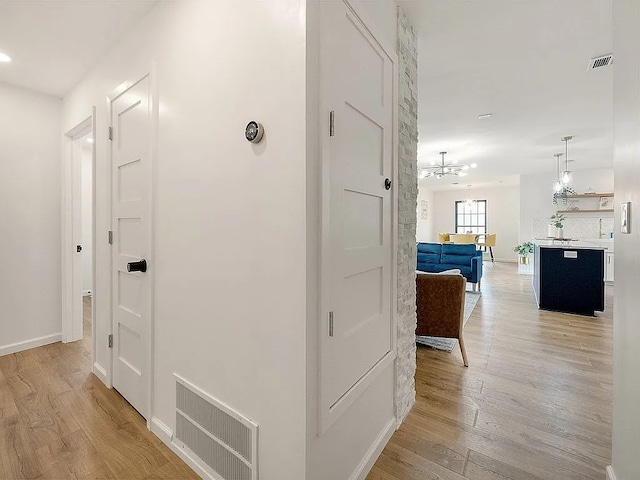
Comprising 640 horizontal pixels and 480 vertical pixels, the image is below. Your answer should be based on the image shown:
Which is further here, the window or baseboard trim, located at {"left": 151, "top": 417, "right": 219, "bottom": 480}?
the window

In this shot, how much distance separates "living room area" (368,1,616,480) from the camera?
1.73 m

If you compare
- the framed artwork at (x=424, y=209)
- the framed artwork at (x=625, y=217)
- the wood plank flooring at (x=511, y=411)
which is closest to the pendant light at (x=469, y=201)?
the framed artwork at (x=424, y=209)

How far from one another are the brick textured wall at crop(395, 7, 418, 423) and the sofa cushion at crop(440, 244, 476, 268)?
4147 mm

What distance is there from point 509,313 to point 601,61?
3.13m

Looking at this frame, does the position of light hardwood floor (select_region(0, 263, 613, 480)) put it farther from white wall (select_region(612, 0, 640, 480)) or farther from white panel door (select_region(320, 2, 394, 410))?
white panel door (select_region(320, 2, 394, 410))

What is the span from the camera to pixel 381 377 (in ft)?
5.65

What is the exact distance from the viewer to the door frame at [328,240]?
3.85 feet

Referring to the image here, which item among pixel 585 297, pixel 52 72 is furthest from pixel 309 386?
pixel 585 297

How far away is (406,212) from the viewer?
2.03 m

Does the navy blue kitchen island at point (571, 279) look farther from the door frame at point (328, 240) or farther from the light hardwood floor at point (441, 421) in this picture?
the door frame at point (328, 240)

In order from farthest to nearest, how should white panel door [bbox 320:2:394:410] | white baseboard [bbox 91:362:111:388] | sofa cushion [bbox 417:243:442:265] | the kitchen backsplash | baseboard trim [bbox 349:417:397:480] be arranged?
1. the kitchen backsplash
2. sofa cushion [bbox 417:243:442:265]
3. white baseboard [bbox 91:362:111:388]
4. baseboard trim [bbox 349:417:397:480]
5. white panel door [bbox 320:2:394:410]

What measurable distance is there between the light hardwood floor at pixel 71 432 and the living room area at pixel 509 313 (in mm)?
1210

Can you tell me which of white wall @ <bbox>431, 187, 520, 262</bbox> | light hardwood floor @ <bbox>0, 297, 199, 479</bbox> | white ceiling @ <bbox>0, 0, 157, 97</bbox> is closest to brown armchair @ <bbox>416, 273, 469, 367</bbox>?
light hardwood floor @ <bbox>0, 297, 199, 479</bbox>

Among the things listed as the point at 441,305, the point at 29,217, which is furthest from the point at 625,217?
the point at 29,217
